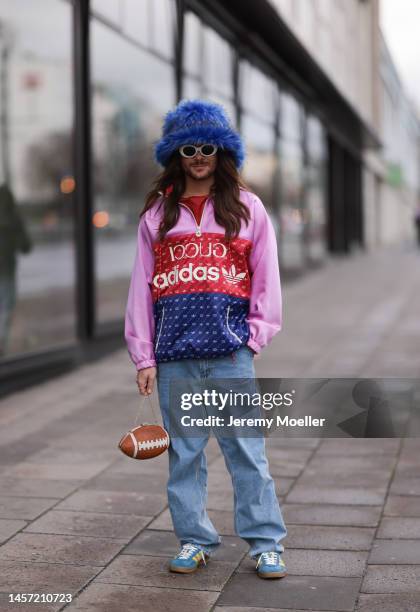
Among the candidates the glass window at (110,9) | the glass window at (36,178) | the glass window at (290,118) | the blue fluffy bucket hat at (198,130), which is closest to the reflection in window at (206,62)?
the glass window at (110,9)

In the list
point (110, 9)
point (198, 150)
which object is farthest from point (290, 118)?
point (198, 150)

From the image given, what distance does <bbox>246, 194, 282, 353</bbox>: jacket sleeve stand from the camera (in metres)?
3.89

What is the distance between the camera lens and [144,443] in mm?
3799

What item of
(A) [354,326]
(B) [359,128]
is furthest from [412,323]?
(B) [359,128]

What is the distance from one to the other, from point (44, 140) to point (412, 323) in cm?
579

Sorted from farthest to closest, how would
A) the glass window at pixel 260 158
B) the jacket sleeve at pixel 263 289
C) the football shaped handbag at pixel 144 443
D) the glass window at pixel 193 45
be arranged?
the glass window at pixel 260 158 < the glass window at pixel 193 45 < the jacket sleeve at pixel 263 289 < the football shaped handbag at pixel 144 443

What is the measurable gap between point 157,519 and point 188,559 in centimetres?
78

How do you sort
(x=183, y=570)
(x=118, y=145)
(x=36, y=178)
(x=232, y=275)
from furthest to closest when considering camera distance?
(x=118, y=145) < (x=36, y=178) < (x=183, y=570) < (x=232, y=275)

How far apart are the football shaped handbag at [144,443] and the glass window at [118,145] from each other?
6.70m

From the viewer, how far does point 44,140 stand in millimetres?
9320

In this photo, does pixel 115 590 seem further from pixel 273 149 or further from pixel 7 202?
pixel 273 149

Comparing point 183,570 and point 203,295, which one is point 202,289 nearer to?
point 203,295

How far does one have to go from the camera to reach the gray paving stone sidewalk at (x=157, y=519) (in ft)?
12.5

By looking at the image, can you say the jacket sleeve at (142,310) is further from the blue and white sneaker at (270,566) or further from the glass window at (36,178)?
the glass window at (36,178)
